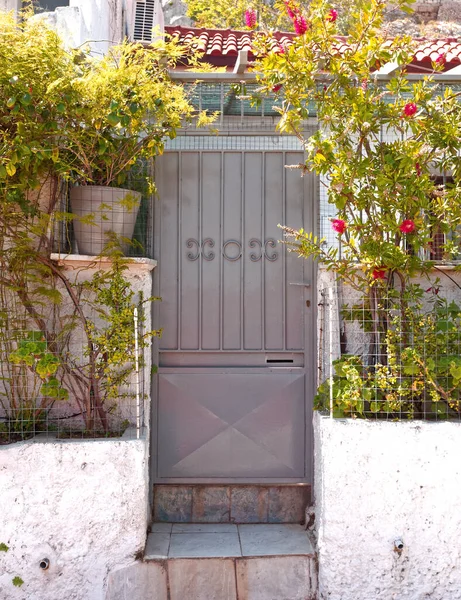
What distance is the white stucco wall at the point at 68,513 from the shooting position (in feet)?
14.8

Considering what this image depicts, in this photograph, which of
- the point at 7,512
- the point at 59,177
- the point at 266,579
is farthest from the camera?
the point at 59,177

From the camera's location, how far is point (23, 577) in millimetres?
4523

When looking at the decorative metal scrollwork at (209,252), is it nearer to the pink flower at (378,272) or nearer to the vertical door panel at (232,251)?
the vertical door panel at (232,251)

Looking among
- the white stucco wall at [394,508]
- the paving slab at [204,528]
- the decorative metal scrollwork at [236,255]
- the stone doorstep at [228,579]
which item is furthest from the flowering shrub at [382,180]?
the paving slab at [204,528]

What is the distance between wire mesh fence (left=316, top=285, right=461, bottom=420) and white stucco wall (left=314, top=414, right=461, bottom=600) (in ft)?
0.58

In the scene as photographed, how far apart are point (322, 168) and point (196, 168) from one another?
1243mm

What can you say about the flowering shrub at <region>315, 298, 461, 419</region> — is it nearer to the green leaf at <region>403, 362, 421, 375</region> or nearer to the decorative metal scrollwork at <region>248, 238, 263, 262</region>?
the green leaf at <region>403, 362, 421, 375</region>

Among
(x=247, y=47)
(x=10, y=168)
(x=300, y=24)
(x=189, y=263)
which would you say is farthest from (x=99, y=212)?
(x=247, y=47)

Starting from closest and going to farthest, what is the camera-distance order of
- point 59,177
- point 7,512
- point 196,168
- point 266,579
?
point 7,512 < point 266,579 < point 59,177 < point 196,168

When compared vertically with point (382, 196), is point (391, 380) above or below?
below

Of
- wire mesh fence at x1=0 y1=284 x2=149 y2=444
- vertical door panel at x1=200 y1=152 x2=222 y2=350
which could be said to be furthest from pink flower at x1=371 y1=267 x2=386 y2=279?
wire mesh fence at x1=0 y1=284 x2=149 y2=444

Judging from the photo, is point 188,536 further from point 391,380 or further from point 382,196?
point 382,196

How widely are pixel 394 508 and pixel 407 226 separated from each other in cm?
190

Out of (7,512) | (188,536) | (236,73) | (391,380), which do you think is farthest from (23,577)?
(236,73)
